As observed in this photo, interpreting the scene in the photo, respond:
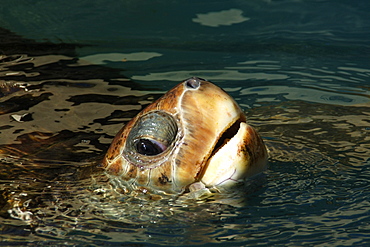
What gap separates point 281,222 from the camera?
296 centimetres

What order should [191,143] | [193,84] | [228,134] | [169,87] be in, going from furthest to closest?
1. [169,87]
2. [228,134]
3. [193,84]
4. [191,143]

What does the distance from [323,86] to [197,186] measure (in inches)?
102

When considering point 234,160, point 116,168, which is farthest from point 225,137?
point 116,168

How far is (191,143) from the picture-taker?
2.98 m

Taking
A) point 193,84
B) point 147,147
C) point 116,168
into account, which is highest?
point 193,84

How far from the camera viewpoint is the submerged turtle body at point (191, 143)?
2.99m

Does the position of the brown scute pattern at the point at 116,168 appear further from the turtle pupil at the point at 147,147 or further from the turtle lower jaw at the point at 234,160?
the turtle lower jaw at the point at 234,160

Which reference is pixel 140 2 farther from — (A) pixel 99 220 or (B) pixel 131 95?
(A) pixel 99 220

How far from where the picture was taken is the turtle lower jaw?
9.81ft

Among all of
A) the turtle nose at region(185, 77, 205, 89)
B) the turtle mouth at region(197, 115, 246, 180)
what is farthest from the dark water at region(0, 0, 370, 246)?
the turtle nose at region(185, 77, 205, 89)

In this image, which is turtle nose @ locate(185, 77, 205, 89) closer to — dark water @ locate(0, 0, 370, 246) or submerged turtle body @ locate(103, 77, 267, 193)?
submerged turtle body @ locate(103, 77, 267, 193)

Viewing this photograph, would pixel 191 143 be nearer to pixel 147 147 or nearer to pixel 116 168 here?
pixel 147 147

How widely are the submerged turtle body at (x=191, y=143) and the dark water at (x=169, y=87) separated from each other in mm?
146

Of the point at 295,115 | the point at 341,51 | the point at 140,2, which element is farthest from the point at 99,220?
the point at 140,2
